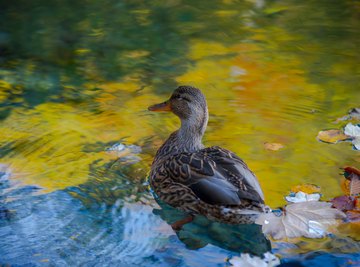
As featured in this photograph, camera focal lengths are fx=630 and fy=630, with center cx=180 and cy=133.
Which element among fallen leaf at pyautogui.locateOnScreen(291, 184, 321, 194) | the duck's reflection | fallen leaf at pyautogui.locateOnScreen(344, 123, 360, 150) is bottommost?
the duck's reflection

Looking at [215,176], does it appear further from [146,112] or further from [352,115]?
[352,115]

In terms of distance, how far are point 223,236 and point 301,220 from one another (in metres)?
0.55

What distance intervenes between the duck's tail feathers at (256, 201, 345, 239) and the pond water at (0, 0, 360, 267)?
8cm

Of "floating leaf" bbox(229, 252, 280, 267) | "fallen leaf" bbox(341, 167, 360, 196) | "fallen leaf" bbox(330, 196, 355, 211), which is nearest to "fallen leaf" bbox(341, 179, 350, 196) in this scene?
"fallen leaf" bbox(341, 167, 360, 196)

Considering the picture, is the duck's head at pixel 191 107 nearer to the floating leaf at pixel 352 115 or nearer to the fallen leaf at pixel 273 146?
the fallen leaf at pixel 273 146

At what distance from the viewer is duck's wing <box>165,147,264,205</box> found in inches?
168

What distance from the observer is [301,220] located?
170 inches

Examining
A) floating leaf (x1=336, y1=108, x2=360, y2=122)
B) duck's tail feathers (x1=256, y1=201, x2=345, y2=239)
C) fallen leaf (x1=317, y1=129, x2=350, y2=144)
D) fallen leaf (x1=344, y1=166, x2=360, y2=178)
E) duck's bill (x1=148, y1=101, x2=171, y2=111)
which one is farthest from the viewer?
floating leaf (x1=336, y1=108, x2=360, y2=122)

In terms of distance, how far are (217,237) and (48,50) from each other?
409 centimetres

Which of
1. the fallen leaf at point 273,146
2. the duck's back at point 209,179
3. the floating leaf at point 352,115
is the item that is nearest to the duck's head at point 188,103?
the duck's back at point 209,179

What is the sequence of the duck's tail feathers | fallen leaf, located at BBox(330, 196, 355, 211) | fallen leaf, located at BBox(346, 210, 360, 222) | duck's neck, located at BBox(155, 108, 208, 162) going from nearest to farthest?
the duck's tail feathers
fallen leaf, located at BBox(346, 210, 360, 222)
fallen leaf, located at BBox(330, 196, 355, 211)
duck's neck, located at BBox(155, 108, 208, 162)

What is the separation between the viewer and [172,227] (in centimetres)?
453

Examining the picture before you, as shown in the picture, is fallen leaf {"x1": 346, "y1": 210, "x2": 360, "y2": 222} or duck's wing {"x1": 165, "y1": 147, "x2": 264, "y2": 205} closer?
duck's wing {"x1": 165, "y1": 147, "x2": 264, "y2": 205}

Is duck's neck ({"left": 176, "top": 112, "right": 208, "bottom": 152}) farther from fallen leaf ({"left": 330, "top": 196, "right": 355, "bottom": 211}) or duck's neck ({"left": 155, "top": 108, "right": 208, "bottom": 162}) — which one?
fallen leaf ({"left": 330, "top": 196, "right": 355, "bottom": 211})
